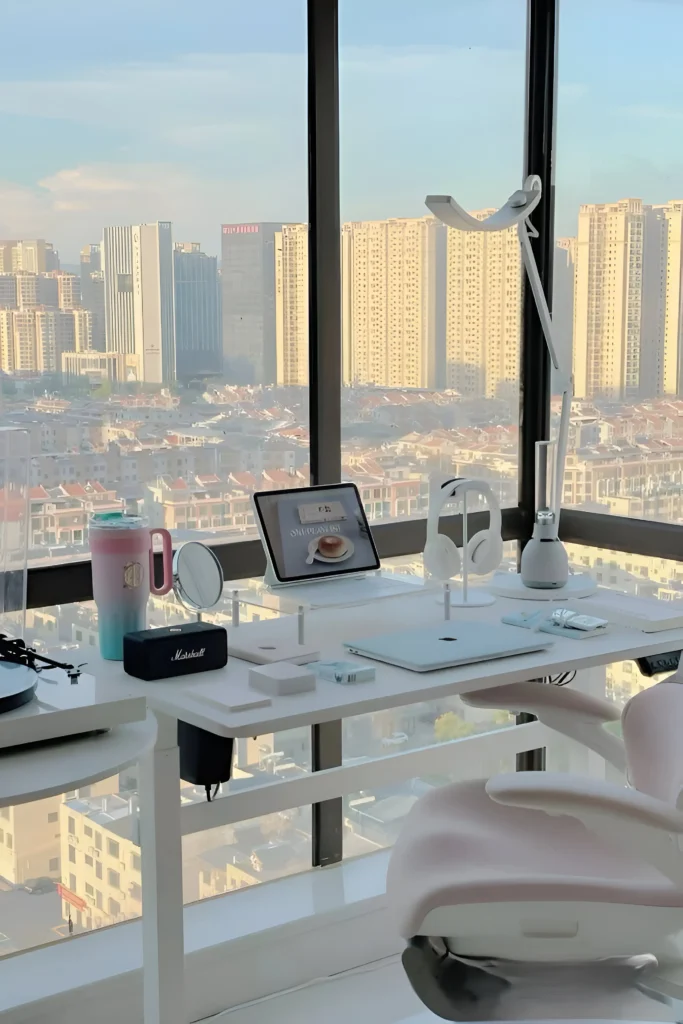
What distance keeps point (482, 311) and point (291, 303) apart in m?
0.57

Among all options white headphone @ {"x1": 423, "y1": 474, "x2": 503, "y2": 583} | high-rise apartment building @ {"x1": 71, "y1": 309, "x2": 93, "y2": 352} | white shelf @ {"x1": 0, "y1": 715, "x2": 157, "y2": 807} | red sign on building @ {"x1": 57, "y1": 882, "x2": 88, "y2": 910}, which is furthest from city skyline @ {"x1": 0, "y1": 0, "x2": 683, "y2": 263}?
red sign on building @ {"x1": 57, "y1": 882, "x2": 88, "y2": 910}

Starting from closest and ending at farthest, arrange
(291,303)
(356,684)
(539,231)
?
(356,684), (291,303), (539,231)

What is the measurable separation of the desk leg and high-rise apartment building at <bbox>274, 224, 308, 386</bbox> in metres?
1.08

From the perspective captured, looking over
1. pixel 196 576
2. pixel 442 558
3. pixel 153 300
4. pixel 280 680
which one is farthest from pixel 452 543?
pixel 153 300

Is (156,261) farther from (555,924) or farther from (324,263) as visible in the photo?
(555,924)

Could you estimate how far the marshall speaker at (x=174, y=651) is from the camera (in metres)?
1.83

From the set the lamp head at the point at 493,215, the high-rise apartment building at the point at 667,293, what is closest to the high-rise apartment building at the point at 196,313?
the lamp head at the point at 493,215

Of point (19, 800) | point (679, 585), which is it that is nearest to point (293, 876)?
point (679, 585)

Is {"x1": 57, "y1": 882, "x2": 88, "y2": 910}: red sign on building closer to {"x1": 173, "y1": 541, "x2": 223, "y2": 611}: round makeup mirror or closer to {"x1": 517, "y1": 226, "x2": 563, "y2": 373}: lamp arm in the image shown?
{"x1": 173, "y1": 541, "x2": 223, "y2": 611}: round makeup mirror

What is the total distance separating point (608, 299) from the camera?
2.84 meters

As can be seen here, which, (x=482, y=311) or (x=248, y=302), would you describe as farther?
(x=482, y=311)

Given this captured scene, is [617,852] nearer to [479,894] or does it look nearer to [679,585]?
[479,894]

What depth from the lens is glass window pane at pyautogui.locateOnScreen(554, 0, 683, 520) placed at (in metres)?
2.69

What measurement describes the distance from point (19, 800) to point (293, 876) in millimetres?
1482
